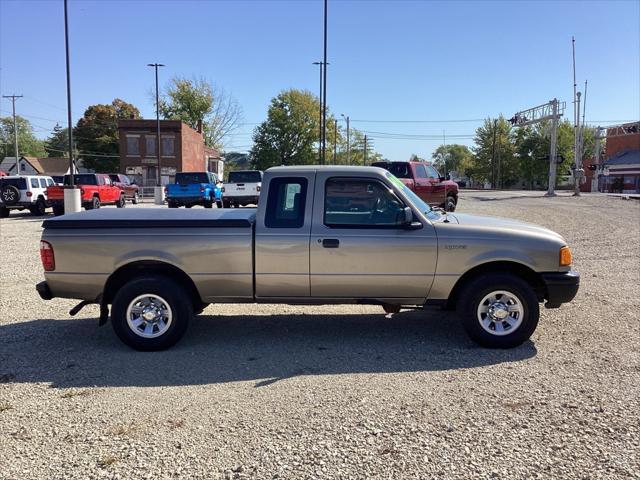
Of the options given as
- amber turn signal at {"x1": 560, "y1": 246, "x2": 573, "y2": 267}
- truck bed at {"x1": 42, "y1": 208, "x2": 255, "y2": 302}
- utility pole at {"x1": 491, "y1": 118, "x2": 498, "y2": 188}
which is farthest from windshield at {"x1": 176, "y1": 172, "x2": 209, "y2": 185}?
utility pole at {"x1": 491, "y1": 118, "x2": 498, "y2": 188}

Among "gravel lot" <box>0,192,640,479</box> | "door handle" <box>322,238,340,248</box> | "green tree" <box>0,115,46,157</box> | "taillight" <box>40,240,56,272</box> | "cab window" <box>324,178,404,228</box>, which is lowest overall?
"gravel lot" <box>0,192,640,479</box>

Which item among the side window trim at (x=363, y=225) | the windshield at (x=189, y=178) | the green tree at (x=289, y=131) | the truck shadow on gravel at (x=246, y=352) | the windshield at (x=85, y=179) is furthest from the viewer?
the green tree at (x=289, y=131)

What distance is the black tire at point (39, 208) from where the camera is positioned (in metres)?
22.6

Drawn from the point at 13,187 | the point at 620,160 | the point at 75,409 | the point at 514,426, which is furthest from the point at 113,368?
the point at 620,160

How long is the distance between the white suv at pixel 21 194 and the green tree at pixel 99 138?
189ft

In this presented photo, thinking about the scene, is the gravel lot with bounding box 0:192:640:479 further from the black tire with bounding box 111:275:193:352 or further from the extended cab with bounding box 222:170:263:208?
the extended cab with bounding box 222:170:263:208

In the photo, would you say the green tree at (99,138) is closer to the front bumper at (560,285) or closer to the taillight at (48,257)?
the taillight at (48,257)

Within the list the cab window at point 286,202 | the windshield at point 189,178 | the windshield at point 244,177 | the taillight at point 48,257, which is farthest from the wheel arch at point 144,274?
the windshield at point 244,177

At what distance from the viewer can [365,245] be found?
510 cm

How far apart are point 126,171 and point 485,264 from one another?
5528 cm

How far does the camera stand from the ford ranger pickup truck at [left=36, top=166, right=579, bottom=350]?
5.11 metres

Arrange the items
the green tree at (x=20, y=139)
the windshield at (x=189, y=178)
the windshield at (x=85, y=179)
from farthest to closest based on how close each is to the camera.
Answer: the green tree at (x=20, y=139)
the windshield at (x=189, y=178)
the windshield at (x=85, y=179)

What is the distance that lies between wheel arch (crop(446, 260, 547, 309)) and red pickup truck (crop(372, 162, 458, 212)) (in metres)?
13.0

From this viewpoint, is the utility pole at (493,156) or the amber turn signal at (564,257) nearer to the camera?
the amber turn signal at (564,257)
